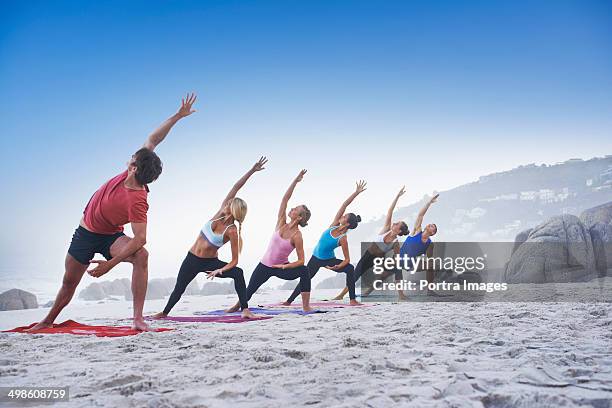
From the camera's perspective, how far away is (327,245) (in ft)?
23.9

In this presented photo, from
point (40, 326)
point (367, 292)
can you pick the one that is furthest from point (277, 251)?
point (40, 326)

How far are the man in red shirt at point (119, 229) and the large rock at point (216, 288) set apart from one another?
916 cm

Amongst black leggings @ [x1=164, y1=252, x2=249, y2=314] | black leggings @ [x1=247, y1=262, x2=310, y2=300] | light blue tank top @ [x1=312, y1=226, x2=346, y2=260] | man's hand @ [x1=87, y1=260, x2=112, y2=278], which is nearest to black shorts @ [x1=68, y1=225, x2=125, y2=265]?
man's hand @ [x1=87, y1=260, x2=112, y2=278]

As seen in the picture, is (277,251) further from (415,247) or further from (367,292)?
A: (415,247)

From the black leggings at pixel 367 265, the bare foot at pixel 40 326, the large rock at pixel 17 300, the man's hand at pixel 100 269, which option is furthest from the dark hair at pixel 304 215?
the large rock at pixel 17 300

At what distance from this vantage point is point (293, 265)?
6105 mm

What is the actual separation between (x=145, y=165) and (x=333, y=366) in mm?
2343

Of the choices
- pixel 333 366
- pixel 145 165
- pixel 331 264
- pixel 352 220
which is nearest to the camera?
pixel 333 366

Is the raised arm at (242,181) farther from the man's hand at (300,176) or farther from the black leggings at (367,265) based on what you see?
the black leggings at (367,265)

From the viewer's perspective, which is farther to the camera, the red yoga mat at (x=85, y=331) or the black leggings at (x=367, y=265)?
the black leggings at (x=367, y=265)

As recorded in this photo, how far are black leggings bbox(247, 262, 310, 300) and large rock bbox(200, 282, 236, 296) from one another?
7.11 metres

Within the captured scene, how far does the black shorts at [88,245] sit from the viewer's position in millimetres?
4078

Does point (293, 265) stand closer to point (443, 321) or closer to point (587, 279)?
point (443, 321)

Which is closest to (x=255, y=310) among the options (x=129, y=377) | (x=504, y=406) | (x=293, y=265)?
(x=293, y=265)
